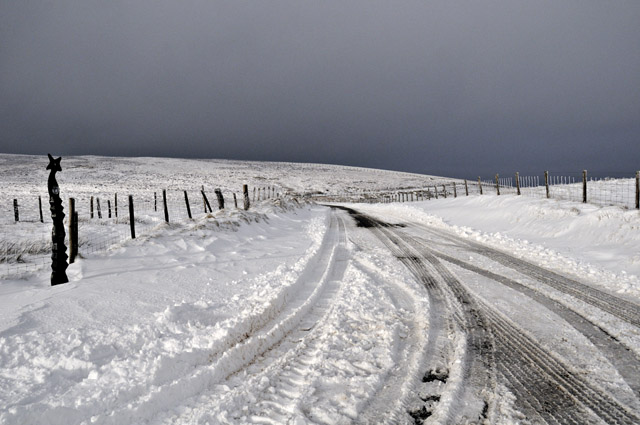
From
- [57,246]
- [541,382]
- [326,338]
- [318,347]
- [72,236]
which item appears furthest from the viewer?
[72,236]

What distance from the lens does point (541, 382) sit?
9.21 ft

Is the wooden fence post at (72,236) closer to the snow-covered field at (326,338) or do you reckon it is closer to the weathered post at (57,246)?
the snow-covered field at (326,338)

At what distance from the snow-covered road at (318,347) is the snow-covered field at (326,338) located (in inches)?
0.7

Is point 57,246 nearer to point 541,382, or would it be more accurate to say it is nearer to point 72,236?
point 72,236

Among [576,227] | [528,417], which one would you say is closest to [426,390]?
[528,417]

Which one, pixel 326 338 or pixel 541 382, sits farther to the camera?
pixel 326 338

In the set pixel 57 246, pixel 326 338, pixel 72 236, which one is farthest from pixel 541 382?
pixel 72 236

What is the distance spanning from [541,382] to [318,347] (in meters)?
2.07

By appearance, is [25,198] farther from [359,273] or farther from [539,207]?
[539,207]

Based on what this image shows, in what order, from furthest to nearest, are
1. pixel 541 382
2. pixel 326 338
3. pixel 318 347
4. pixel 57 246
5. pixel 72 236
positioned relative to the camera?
pixel 72 236 → pixel 57 246 → pixel 326 338 → pixel 318 347 → pixel 541 382

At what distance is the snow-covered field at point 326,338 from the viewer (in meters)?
2.56

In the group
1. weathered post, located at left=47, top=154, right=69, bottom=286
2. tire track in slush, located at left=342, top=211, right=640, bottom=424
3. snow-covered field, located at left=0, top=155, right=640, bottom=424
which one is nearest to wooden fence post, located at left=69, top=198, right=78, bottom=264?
Answer: snow-covered field, located at left=0, top=155, right=640, bottom=424

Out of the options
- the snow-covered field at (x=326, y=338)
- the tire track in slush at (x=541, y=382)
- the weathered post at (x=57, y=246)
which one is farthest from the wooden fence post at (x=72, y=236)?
the tire track in slush at (x=541, y=382)

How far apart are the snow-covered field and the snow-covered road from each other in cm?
2
